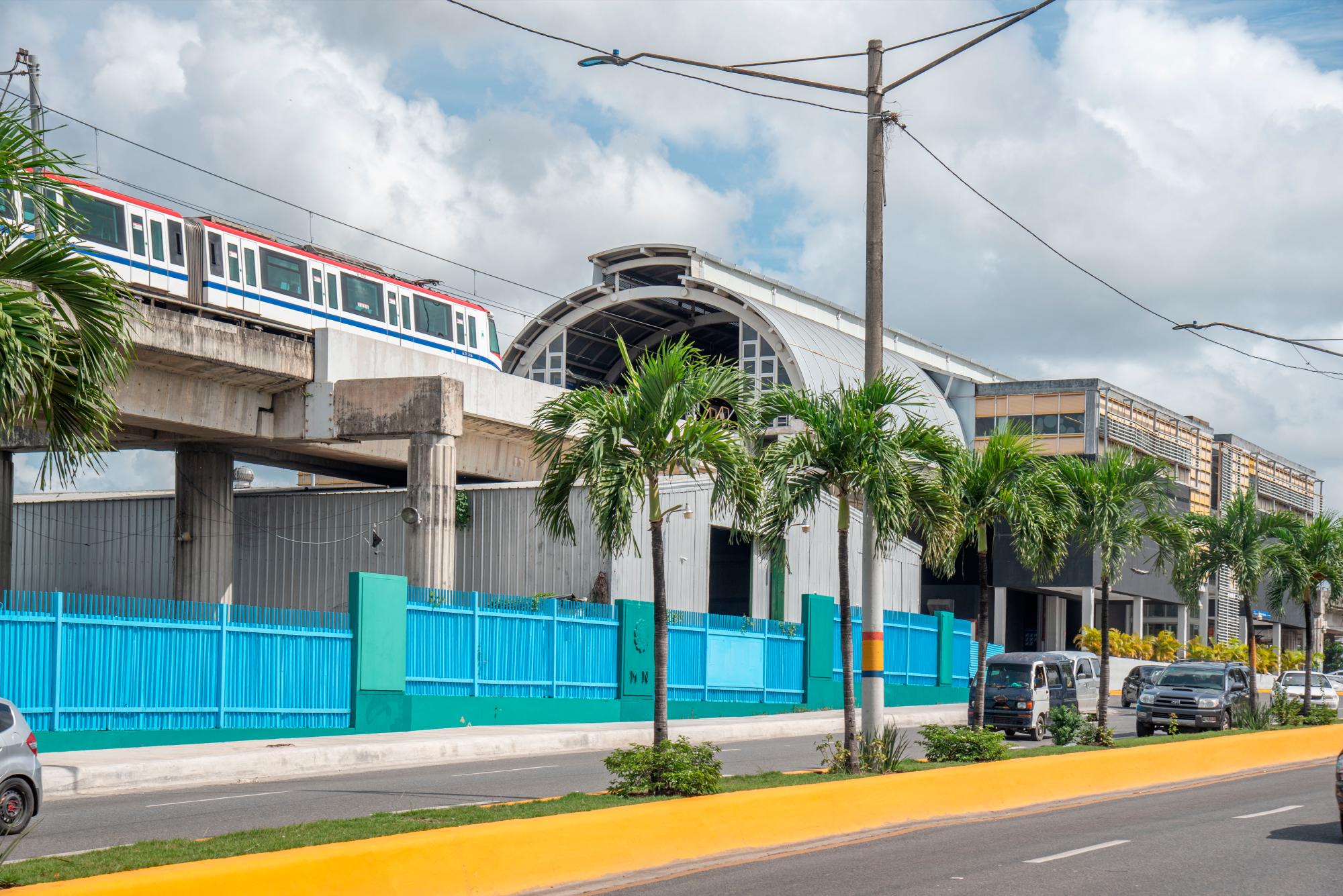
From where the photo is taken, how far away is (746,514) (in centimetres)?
1584

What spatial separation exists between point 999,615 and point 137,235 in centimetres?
3672

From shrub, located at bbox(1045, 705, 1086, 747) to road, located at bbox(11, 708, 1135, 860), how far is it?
7.07 ft

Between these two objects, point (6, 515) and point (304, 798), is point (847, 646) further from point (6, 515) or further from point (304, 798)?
point (6, 515)

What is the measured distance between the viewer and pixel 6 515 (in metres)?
32.8

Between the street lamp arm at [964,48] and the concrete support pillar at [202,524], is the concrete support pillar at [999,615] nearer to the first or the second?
the concrete support pillar at [202,524]

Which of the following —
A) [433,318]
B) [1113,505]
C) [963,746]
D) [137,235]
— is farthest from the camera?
[433,318]

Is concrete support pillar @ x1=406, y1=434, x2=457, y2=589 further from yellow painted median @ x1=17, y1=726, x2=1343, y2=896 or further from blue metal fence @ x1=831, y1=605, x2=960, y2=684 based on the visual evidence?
yellow painted median @ x1=17, y1=726, x2=1343, y2=896

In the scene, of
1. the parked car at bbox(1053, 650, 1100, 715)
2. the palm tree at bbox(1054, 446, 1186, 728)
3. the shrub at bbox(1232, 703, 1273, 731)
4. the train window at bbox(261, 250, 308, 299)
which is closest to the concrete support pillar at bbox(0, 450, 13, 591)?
the train window at bbox(261, 250, 308, 299)

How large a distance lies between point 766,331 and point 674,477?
65.2 feet

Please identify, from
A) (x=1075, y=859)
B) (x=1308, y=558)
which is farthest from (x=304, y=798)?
(x=1308, y=558)

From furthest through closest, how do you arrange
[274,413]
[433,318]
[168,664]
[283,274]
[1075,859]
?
[433,318], [283,274], [274,413], [168,664], [1075,859]

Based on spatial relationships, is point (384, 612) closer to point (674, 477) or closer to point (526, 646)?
point (526, 646)

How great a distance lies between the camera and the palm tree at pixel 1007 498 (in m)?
21.2

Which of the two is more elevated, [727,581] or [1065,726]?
[727,581]
